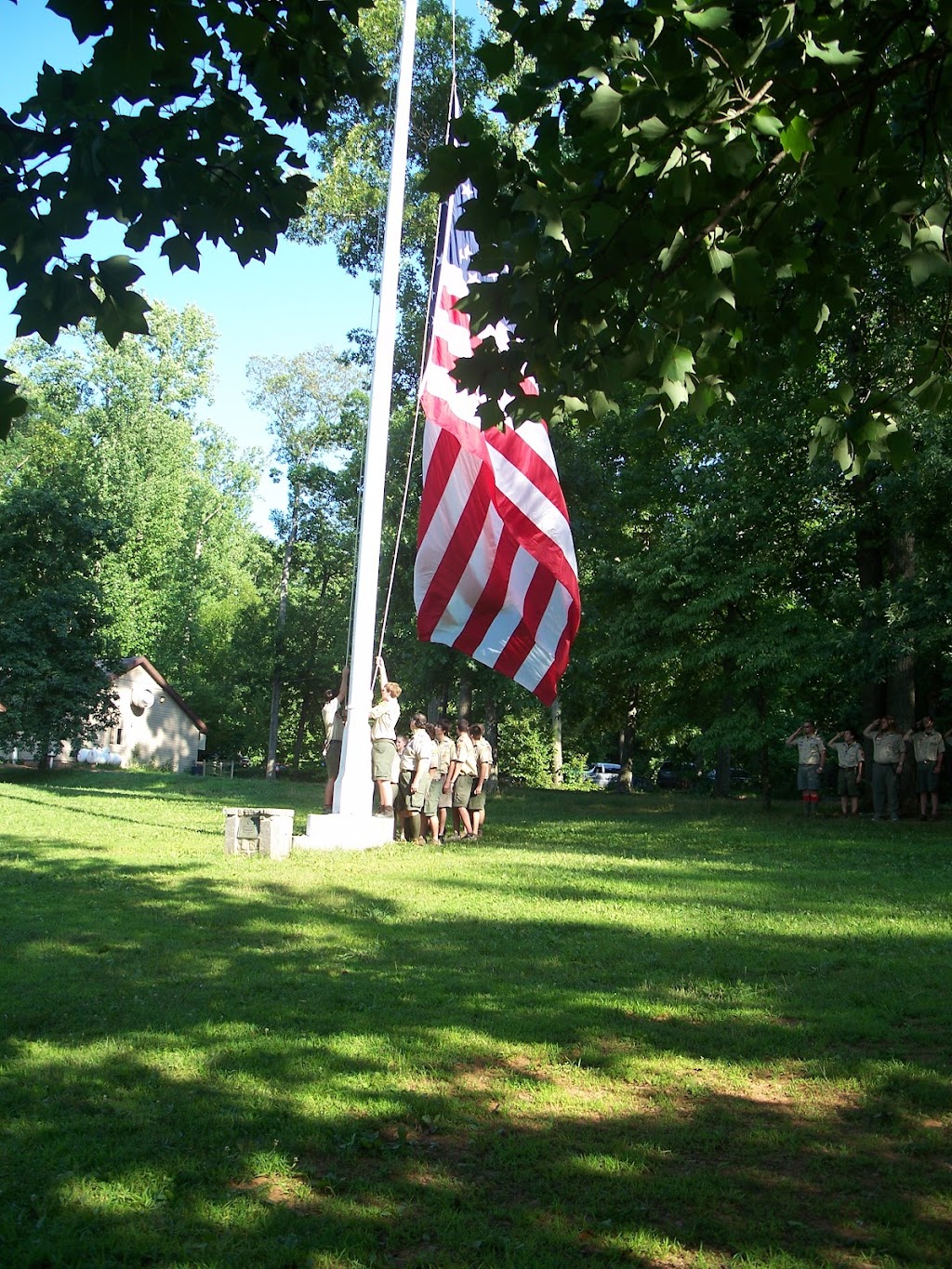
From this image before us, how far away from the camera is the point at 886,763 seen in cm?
2372

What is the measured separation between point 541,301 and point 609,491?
27.5 meters

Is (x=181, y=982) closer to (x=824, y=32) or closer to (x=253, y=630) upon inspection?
(x=824, y=32)

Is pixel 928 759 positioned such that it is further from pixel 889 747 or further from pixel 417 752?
pixel 417 752

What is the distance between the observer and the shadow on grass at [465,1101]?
14.8ft

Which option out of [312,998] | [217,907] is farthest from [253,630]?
Result: [312,998]

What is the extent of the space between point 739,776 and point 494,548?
4807cm

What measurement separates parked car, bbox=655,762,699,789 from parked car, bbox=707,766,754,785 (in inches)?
69.8

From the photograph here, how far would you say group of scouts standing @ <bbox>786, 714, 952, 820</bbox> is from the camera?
912 inches

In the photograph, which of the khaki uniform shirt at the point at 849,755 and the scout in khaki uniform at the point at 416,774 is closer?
the scout in khaki uniform at the point at 416,774

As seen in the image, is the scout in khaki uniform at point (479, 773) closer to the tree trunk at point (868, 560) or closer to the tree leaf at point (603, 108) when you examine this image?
the tree trunk at point (868, 560)

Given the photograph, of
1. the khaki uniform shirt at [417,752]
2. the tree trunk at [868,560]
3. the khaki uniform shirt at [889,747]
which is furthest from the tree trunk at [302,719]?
the khaki uniform shirt at [417,752]

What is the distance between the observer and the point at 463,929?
1026 centimetres

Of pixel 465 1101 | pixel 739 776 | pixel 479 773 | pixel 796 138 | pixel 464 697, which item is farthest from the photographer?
pixel 739 776

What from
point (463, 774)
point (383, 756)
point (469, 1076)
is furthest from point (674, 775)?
point (469, 1076)
